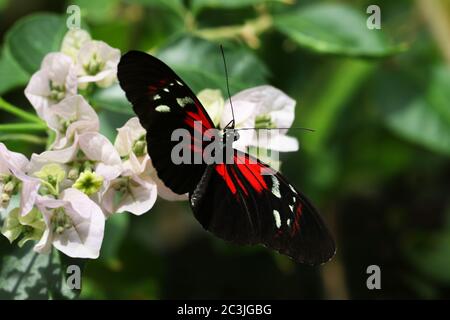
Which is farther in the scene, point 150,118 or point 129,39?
point 129,39

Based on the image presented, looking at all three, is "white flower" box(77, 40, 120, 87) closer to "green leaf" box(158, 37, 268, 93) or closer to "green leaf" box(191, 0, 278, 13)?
"green leaf" box(158, 37, 268, 93)

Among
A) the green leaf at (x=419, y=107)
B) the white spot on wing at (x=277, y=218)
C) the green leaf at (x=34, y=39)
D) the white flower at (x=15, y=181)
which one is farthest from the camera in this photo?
the green leaf at (x=419, y=107)

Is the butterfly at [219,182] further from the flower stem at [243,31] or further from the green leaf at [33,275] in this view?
the flower stem at [243,31]

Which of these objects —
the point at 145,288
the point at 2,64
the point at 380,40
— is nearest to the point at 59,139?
the point at 2,64

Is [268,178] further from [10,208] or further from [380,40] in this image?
[380,40]

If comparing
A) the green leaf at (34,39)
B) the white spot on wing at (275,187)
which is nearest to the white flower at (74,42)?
the green leaf at (34,39)

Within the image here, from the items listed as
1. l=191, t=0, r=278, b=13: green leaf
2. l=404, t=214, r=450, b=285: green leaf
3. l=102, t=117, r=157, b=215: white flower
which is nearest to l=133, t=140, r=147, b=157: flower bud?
l=102, t=117, r=157, b=215: white flower

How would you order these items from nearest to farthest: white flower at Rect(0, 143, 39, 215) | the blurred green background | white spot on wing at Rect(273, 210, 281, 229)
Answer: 1. white flower at Rect(0, 143, 39, 215)
2. white spot on wing at Rect(273, 210, 281, 229)
3. the blurred green background

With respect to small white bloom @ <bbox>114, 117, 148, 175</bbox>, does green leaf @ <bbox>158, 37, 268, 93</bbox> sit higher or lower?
higher
